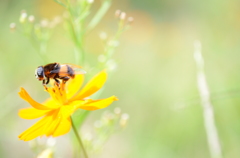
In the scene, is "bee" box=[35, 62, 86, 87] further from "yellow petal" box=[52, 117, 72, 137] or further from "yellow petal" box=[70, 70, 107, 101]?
"yellow petal" box=[52, 117, 72, 137]

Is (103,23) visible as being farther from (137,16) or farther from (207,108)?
(207,108)

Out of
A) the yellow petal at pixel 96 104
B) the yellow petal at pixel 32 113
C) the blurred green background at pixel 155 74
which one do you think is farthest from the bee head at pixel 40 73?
the blurred green background at pixel 155 74

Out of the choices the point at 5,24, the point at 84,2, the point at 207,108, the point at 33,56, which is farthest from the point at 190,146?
the point at 5,24

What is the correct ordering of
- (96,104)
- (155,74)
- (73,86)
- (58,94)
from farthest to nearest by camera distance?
(155,74) → (73,86) → (58,94) → (96,104)

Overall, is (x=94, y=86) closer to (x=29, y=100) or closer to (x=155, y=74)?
(x=29, y=100)

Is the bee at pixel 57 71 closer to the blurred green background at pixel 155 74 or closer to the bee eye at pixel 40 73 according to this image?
the bee eye at pixel 40 73

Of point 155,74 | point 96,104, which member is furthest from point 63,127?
point 155,74
